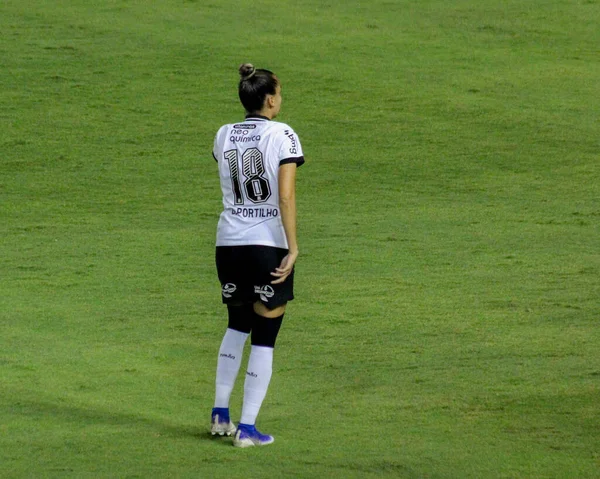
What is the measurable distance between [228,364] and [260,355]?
0.56ft

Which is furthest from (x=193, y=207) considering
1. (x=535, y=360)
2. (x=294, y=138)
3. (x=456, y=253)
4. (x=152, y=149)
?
(x=294, y=138)

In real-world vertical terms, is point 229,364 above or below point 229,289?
below

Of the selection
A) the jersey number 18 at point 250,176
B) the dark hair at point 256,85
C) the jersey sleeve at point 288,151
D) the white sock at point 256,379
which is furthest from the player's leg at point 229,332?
the dark hair at point 256,85

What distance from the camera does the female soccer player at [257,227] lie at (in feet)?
14.3

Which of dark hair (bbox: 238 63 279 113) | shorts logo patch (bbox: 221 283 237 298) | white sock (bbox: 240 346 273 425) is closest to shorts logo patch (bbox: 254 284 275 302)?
shorts logo patch (bbox: 221 283 237 298)

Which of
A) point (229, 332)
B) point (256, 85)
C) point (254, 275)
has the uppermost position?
point (256, 85)

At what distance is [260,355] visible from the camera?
4457mm

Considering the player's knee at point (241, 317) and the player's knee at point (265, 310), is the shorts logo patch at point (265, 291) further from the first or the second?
the player's knee at point (241, 317)

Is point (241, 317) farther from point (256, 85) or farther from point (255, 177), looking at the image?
point (256, 85)

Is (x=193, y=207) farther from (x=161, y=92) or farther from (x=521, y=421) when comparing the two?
(x=521, y=421)

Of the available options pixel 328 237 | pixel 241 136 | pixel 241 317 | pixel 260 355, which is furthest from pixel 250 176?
pixel 328 237

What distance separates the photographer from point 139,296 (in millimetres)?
7484

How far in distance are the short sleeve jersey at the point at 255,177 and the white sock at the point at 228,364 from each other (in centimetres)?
41

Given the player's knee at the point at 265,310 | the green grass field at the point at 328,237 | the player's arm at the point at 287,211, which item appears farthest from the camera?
the green grass field at the point at 328,237
